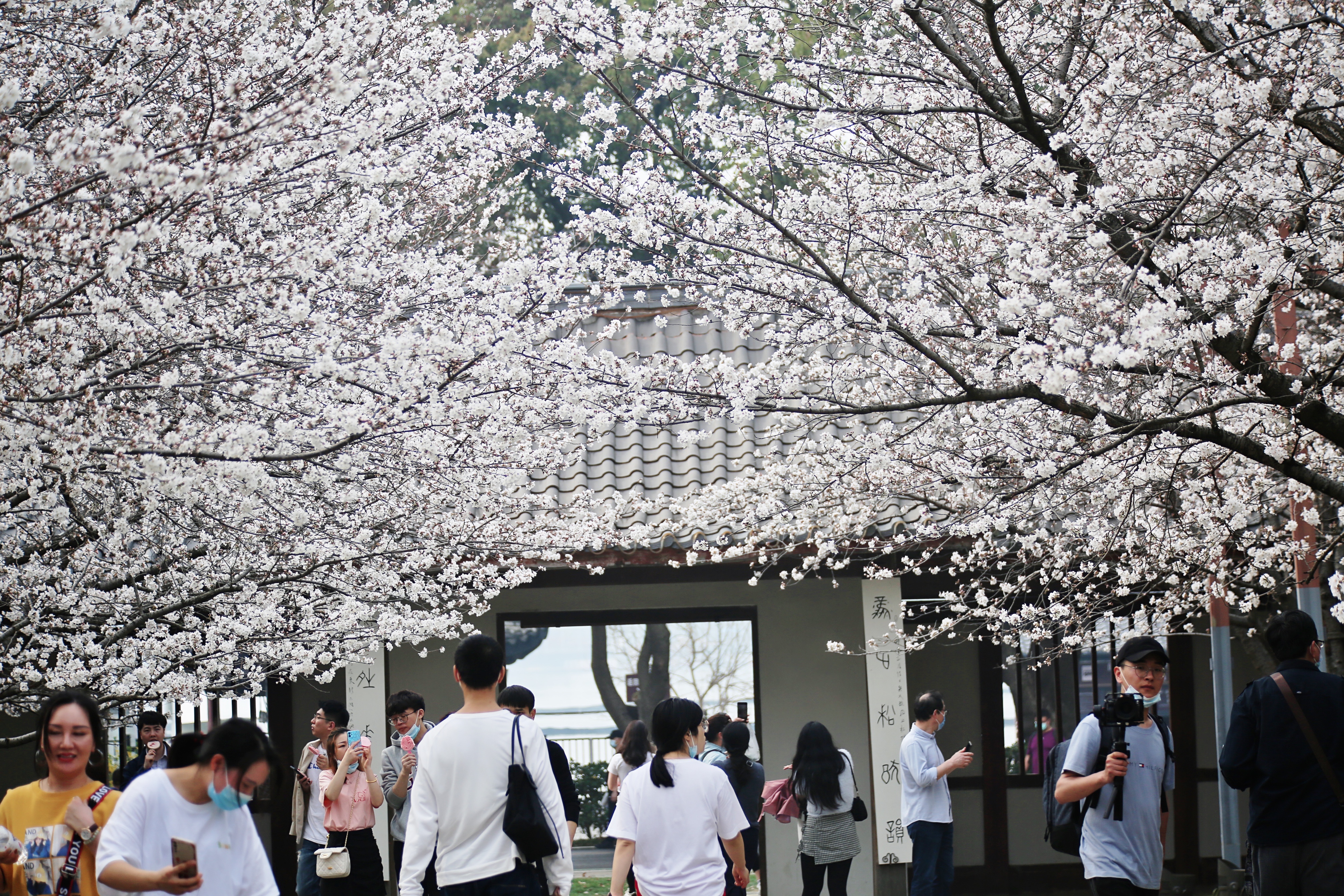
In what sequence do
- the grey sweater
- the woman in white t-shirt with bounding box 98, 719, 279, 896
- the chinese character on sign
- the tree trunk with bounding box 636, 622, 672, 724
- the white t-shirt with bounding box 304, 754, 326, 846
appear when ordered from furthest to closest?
1. the tree trunk with bounding box 636, 622, 672, 724
2. the chinese character on sign
3. the white t-shirt with bounding box 304, 754, 326, 846
4. the grey sweater
5. the woman in white t-shirt with bounding box 98, 719, 279, 896

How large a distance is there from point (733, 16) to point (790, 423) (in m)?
2.65

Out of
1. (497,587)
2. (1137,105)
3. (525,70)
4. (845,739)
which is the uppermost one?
(525,70)

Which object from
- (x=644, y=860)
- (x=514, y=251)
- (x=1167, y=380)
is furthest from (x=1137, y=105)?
(x=514, y=251)

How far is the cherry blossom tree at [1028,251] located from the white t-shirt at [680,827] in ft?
5.51

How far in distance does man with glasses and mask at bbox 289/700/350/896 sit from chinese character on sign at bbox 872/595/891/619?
14.3 feet

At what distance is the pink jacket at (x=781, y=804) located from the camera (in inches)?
316

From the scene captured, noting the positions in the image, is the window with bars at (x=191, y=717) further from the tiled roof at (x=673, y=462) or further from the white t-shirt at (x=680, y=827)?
the white t-shirt at (x=680, y=827)

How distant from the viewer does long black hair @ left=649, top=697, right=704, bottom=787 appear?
5008 millimetres

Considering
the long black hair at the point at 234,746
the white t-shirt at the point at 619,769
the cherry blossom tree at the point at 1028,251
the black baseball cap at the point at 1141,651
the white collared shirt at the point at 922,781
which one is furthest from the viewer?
the white t-shirt at the point at 619,769

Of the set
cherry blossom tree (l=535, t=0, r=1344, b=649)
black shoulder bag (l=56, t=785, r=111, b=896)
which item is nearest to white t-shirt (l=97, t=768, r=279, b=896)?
black shoulder bag (l=56, t=785, r=111, b=896)

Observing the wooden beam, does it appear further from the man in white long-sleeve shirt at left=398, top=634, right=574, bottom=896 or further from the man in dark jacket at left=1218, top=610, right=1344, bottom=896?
the man in white long-sleeve shirt at left=398, top=634, right=574, bottom=896

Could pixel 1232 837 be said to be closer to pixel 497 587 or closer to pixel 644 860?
pixel 644 860

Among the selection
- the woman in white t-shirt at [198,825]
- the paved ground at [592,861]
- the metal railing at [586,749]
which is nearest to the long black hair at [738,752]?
the woman in white t-shirt at [198,825]

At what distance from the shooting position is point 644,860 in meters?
5.01
